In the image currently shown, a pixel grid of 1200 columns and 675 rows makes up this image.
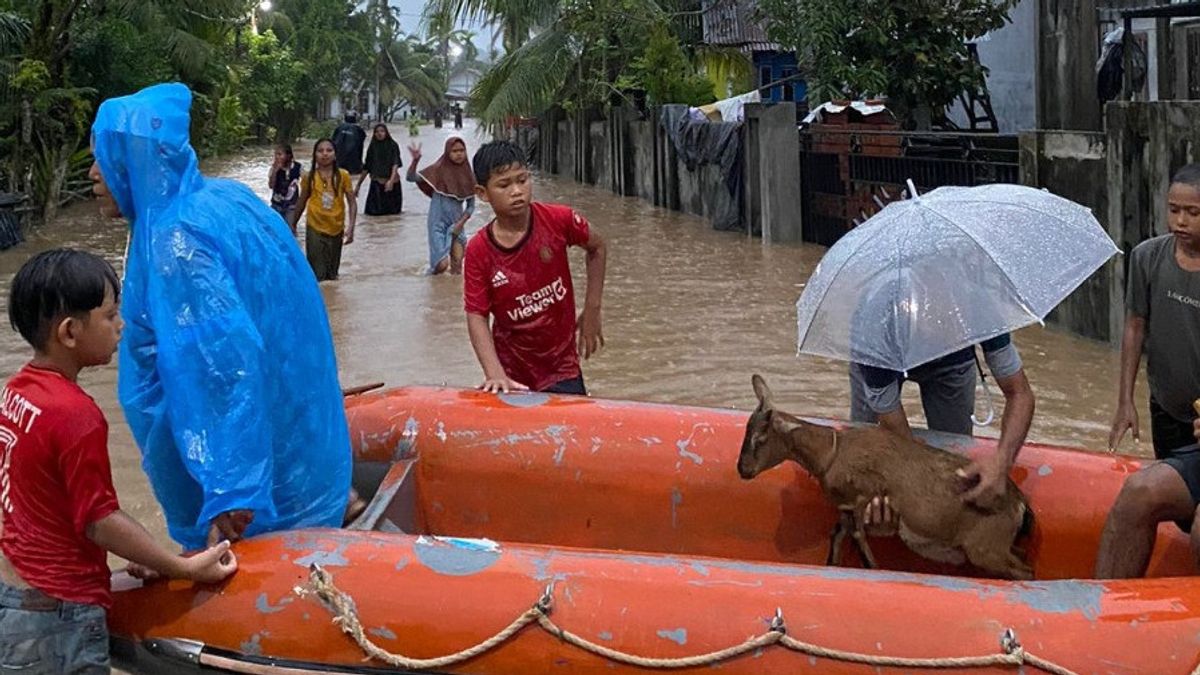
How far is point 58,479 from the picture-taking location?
10.4ft

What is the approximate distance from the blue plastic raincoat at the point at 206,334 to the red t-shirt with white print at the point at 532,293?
1410 mm

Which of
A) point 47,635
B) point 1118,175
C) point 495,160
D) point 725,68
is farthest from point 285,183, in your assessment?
point 725,68

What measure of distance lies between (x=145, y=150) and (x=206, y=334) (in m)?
0.47

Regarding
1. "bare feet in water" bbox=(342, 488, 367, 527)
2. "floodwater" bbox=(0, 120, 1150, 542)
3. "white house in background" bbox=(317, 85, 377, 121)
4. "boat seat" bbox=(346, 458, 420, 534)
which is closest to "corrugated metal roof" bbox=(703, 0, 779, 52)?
"floodwater" bbox=(0, 120, 1150, 542)

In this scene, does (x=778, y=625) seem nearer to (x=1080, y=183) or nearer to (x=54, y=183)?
(x=1080, y=183)

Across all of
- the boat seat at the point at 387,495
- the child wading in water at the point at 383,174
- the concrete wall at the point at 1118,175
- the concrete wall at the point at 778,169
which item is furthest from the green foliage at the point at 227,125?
the boat seat at the point at 387,495

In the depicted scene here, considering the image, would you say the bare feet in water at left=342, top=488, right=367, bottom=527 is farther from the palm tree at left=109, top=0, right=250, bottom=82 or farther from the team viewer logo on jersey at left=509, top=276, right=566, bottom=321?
the palm tree at left=109, top=0, right=250, bottom=82

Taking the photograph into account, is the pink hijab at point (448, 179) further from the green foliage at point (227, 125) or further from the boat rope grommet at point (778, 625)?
the green foliage at point (227, 125)

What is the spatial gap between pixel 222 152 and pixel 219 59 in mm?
4834

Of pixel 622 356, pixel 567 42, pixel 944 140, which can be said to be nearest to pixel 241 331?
pixel 622 356

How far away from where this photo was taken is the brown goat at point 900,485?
13.5 feet

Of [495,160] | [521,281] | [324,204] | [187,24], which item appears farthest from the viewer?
[187,24]

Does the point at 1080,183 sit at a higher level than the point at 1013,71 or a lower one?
lower

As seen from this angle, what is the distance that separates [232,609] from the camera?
3639 mm
